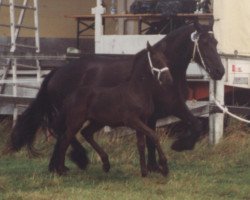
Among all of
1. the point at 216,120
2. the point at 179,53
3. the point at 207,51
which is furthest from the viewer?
the point at 216,120

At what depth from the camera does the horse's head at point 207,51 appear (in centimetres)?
952

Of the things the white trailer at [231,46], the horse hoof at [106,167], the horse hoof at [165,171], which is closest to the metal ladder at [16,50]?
the white trailer at [231,46]

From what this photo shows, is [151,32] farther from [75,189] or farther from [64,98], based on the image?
[75,189]

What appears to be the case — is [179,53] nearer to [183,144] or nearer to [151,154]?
[183,144]

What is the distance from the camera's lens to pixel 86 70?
10.2 meters

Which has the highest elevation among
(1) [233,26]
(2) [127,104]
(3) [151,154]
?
(1) [233,26]

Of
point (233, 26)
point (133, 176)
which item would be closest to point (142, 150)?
point (133, 176)

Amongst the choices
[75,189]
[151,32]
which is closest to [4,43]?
[151,32]

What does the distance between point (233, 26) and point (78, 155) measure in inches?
129

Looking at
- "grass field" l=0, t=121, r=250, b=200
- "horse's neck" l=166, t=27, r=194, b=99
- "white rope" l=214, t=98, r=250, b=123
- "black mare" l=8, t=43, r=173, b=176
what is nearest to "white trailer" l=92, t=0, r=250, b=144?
"white rope" l=214, t=98, r=250, b=123

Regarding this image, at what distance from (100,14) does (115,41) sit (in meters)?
0.46

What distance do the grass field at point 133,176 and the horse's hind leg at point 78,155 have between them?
102mm

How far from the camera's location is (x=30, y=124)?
10227 mm

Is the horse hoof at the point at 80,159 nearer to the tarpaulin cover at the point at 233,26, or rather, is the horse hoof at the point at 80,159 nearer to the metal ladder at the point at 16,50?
the metal ladder at the point at 16,50
